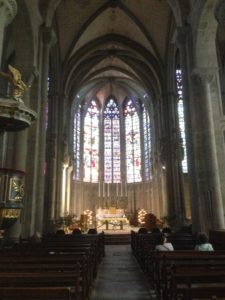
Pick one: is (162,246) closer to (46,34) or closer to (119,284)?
(119,284)

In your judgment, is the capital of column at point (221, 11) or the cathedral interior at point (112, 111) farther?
the cathedral interior at point (112, 111)

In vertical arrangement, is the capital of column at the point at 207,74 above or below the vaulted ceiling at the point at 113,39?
below

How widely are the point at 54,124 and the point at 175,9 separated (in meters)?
11.0

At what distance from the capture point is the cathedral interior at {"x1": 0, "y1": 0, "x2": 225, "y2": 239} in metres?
10.9

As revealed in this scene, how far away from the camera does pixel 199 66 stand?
12180 millimetres

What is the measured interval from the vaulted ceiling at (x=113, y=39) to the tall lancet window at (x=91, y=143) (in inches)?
214

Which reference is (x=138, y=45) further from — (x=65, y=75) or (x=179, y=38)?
(x=179, y=38)

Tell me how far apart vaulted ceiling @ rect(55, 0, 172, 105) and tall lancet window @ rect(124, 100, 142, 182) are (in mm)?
5319

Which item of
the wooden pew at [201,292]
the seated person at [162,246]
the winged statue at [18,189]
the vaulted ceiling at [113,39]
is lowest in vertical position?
the wooden pew at [201,292]

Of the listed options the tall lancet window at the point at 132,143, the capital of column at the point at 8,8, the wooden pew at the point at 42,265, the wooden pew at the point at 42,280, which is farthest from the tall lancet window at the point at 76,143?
the wooden pew at the point at 42,280

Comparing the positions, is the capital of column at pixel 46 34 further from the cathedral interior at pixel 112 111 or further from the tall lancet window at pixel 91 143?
the tall lancet window at pixel 91 143

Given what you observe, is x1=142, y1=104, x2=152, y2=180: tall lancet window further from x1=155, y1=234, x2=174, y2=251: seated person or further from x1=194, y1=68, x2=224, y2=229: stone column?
x1=155, y1=234, x2=174, y2=251: seated person

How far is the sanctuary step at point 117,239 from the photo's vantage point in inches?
654

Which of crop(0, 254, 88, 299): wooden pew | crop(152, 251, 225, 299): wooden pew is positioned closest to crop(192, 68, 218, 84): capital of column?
crop(152, 251, 225, 299): wooden pew
